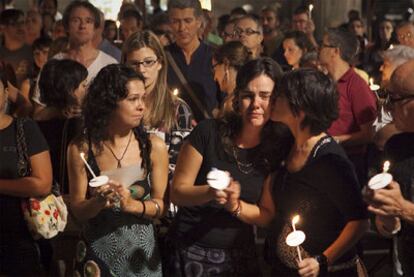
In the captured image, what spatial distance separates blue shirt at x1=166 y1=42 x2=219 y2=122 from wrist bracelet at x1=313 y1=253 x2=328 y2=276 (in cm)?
295

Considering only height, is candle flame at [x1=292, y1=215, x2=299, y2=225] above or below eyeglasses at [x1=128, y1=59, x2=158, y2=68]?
below

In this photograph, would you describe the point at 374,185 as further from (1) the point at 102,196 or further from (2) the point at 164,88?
(2) the point at 164,88

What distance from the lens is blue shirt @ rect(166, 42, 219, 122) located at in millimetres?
6875

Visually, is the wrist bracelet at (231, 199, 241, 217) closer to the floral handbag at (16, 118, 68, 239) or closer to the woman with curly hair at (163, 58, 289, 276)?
the woman with curly hair at (163, 58, 289, 276)

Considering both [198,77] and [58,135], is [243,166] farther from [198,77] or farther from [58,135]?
[198,77]

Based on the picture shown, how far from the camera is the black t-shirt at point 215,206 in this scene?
440 cm

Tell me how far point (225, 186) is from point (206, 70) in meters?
3.48

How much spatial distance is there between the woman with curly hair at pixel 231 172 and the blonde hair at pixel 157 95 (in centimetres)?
95

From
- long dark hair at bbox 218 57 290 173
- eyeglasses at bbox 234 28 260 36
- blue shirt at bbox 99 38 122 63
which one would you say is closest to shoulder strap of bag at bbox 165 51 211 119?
eyeglasses at bbox 234 28 260 36

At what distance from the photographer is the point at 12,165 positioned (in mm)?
4809

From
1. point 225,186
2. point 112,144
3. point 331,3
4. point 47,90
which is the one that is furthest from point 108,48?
point 331,3

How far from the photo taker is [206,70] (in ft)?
23.7

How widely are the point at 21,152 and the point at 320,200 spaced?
164 centimetres

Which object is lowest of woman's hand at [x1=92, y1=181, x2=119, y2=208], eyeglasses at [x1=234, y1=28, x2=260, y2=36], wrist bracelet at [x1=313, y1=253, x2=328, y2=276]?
wrist bracelet at [x1=313, y1=253, x2=328, y2=276]
